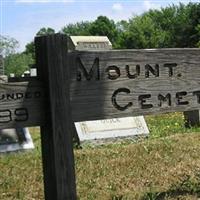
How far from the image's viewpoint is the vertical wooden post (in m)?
3.29

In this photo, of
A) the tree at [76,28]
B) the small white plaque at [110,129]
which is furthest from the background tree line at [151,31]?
the small white plaque at [110,129]

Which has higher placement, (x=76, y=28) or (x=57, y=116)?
(x=76, y=28)

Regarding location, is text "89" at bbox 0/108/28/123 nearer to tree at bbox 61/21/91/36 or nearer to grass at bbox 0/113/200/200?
grass at bbox 0/113/200/200

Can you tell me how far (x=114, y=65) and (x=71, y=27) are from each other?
8818 centimetres

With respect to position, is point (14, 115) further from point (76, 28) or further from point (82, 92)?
point (76, 28)

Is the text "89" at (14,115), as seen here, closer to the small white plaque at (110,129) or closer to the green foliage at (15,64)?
the small white plaque at (110,129)

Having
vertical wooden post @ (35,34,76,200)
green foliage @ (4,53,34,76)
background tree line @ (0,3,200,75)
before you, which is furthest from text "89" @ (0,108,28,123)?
green foliage @ (4,53,34,76)

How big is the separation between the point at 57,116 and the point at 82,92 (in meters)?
0.28

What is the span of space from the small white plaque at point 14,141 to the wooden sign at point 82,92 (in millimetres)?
5261

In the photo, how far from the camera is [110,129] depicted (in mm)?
9922

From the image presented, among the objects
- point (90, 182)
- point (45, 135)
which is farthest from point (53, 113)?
point (90, 182)

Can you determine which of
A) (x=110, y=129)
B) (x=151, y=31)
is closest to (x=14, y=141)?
(x=110, y=129)

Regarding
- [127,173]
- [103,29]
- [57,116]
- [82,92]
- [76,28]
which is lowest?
[127,173]

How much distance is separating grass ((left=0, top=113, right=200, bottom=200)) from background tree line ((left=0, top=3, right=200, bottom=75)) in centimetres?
4571
